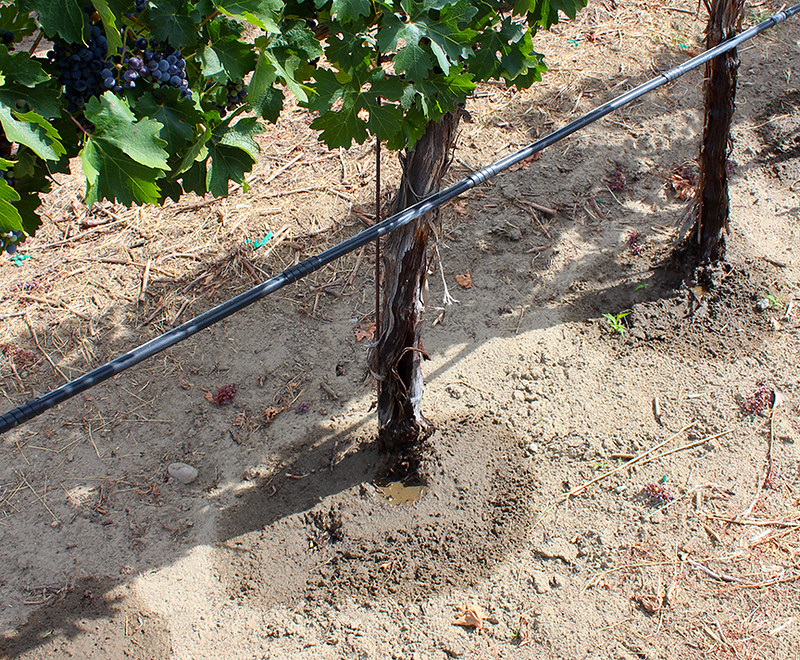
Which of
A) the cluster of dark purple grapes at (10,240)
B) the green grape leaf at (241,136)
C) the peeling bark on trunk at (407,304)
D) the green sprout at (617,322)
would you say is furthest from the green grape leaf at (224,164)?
the green sprout at (617,322)

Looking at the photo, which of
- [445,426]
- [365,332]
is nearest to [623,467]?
[445,426]

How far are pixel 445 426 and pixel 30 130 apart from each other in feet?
9.48

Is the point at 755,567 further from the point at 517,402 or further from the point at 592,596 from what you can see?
the point at 517,402

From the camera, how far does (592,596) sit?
11.4ft

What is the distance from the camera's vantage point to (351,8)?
2051 millimetres

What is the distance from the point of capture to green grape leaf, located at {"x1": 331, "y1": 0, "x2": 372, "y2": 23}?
2.04 metres

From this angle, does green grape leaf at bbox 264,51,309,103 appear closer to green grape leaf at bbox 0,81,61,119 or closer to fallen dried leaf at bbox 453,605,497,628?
green grape leaf at bbox 0,81,61,119

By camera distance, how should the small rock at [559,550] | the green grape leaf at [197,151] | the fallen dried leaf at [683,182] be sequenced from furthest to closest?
the fallen dried leaf at [683,182]
the small rock at [559,550]
the green grape leaf at [197,151]

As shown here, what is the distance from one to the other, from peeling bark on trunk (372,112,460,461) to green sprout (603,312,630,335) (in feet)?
4.91

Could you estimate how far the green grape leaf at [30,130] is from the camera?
1687mm

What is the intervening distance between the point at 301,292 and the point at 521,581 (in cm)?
236

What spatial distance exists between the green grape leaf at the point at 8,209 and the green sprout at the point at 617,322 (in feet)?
12.0

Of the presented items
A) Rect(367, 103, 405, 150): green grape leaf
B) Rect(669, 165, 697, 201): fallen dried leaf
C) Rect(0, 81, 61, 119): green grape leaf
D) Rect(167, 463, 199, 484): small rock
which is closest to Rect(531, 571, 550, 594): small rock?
Rect(167, 463, 199, 484): small rock

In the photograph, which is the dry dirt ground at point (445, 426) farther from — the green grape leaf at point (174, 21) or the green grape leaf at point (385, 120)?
the green grape leaf at point (174, 21)
